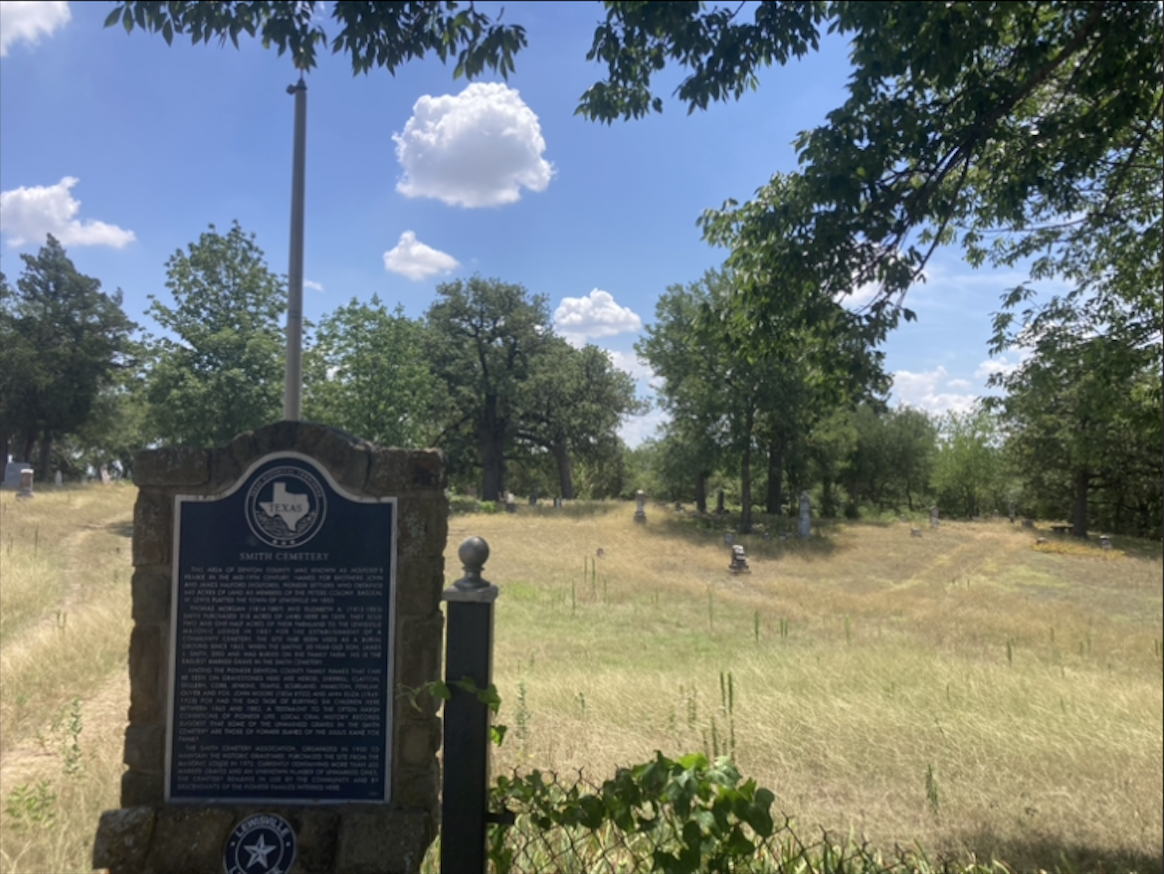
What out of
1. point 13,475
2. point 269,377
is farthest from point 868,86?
point 13,475

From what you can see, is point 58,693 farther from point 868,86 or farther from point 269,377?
point 269,377

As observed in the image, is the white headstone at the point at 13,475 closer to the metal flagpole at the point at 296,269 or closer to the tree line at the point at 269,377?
the tree line at the point at 269,377

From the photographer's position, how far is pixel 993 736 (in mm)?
5547

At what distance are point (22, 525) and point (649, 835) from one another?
16.3 metres

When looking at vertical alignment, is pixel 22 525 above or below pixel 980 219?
below

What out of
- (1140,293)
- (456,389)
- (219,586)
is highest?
(456,389)

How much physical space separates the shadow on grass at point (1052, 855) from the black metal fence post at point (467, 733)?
2510 millimetres

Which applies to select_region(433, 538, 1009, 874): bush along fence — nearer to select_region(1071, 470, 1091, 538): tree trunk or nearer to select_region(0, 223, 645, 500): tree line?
select_region(0, 223, 645, 500): tree line

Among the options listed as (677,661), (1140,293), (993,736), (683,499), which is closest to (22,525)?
(677,661)

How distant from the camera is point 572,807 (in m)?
2.94

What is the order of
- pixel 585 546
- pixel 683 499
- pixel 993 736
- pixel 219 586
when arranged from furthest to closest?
pixel 683 499
pixel 585 546
pixel 993 736
pixel 219 586

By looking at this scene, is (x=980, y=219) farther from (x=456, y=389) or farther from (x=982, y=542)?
(x=456, y=389)

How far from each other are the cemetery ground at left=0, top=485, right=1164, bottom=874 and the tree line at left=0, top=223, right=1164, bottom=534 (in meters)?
2.54

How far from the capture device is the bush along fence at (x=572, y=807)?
275 cm
